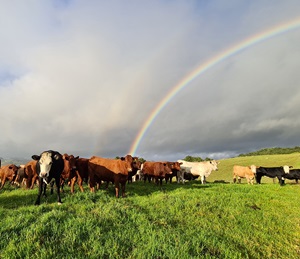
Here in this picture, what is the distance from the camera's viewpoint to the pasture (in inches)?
255

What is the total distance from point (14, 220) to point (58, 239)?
202 centimetres

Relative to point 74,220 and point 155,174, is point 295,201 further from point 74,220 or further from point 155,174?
point 74,220

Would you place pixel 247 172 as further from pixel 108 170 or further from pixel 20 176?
pixel 20 176

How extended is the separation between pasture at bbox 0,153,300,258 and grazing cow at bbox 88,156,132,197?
1.97 metres

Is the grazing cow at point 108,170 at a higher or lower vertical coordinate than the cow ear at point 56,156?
lower

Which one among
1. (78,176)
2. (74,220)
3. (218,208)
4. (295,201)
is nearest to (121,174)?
(78,176)

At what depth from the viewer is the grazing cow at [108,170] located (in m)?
14.2

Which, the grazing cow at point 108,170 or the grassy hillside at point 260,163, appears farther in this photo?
the grassy hillside at point 260,163

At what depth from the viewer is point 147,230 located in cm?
793

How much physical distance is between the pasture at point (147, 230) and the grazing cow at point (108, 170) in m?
1.97

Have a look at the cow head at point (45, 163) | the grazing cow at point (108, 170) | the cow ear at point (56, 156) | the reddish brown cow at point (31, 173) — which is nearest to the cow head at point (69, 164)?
the grazing cow at point (108, 170)

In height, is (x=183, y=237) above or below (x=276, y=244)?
above

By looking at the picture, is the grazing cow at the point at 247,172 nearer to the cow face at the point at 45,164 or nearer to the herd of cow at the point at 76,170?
the herd of cow at the point at 76,170

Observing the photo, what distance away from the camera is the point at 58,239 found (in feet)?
22.3
